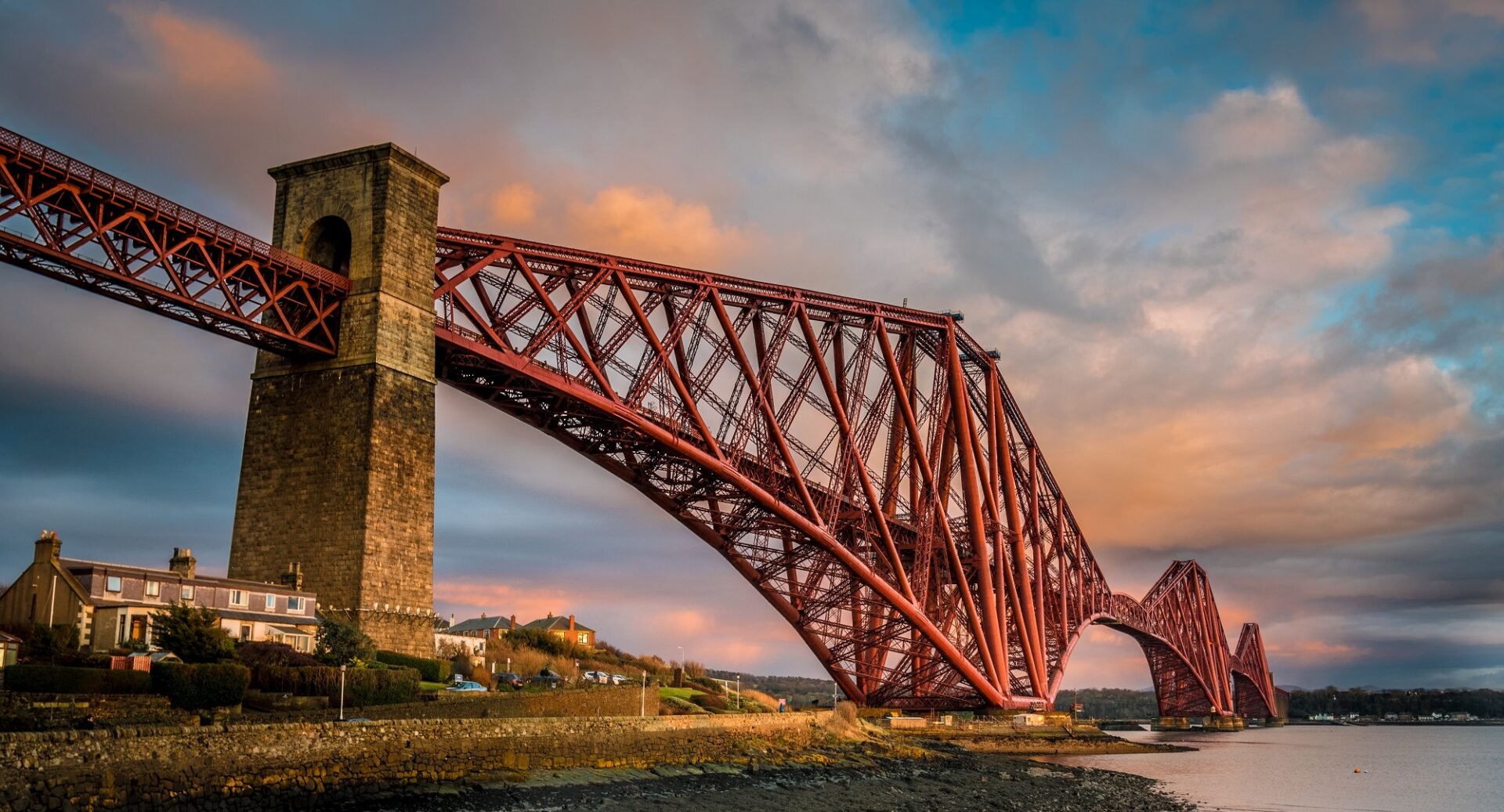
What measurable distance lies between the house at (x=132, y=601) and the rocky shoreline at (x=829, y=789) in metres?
8.67

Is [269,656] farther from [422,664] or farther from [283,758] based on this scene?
[283,758]

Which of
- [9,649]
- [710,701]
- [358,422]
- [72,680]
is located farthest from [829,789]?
[9,649]

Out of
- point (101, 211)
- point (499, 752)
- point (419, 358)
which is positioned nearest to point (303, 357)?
point (419, 358)

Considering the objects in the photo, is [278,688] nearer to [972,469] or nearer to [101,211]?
[101,211]

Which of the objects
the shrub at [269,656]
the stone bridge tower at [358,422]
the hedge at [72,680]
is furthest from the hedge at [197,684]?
the stone bridge tower at [358,422]

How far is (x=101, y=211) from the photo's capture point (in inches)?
1197

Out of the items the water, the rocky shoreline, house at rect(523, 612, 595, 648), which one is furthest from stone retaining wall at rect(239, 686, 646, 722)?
house at rect(523, 612, 595, 648)

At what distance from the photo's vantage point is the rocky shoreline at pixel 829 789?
27.5m

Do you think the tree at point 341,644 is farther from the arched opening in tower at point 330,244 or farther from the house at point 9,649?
the arched opening in tower at point 330,244

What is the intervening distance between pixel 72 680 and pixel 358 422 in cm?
1115

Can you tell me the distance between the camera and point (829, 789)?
3775 cm

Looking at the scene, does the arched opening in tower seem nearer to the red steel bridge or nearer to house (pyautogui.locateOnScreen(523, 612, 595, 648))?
the red steel bridge

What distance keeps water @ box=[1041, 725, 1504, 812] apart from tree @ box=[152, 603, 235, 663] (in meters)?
33.5

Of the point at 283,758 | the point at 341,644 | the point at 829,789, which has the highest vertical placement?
the point at 341,644
